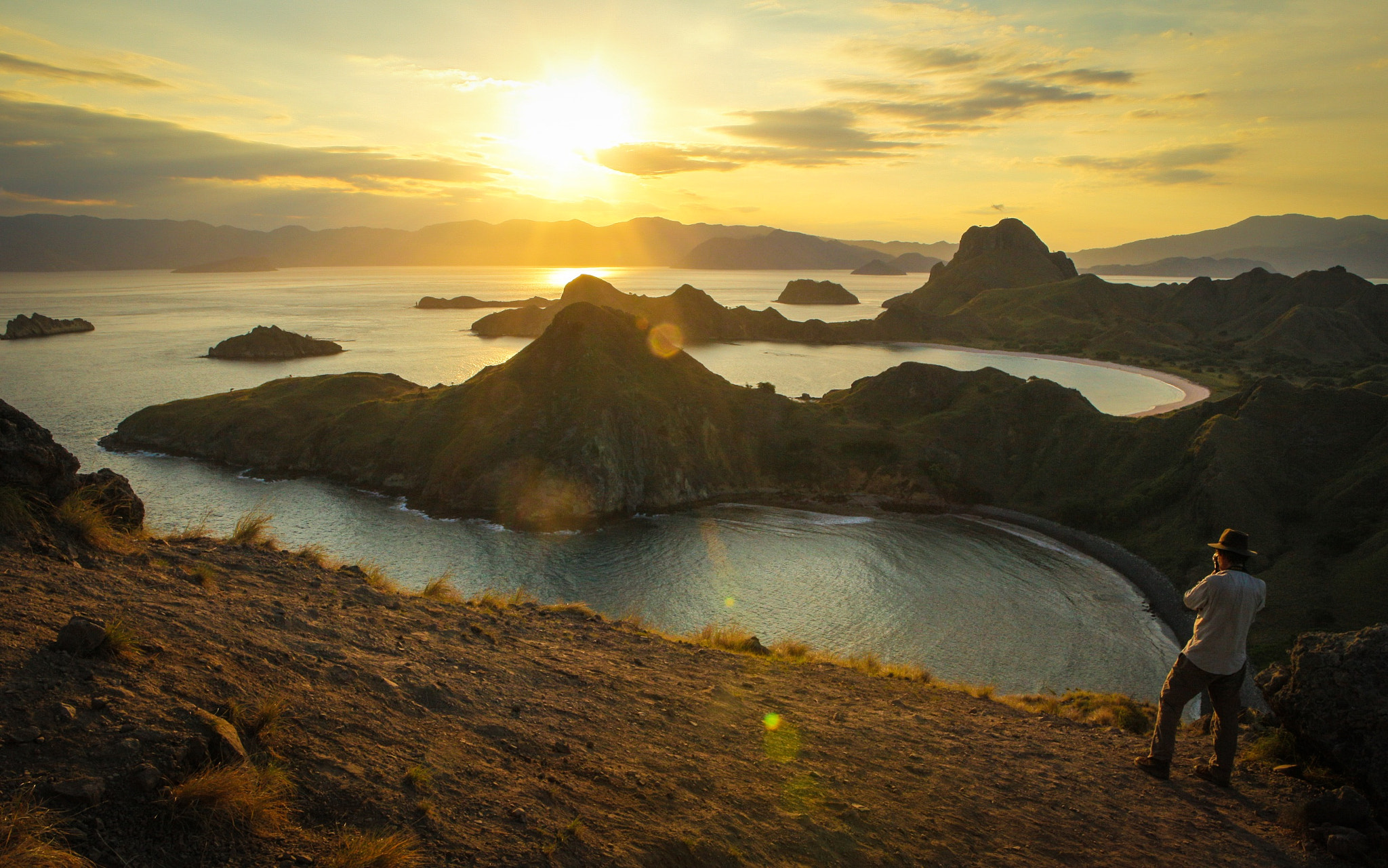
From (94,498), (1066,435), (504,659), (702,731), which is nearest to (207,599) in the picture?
(94,498)

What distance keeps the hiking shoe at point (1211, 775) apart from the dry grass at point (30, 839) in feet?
44.4

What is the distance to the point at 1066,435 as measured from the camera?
6794 cm

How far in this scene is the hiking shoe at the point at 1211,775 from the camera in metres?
10.8

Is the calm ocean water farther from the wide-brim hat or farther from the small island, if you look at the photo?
the small island

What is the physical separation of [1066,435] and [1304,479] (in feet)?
61.4

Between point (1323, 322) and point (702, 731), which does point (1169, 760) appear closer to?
point (702, 731)

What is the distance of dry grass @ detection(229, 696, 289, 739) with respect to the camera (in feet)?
24.7

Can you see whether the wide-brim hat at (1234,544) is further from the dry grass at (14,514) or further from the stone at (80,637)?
the dry grass at (14,514)

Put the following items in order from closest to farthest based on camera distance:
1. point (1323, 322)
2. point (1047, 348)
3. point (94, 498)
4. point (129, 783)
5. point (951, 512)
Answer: point (129, 783)
point (94, 498)
point (951, 512)
point (1323, 322)
point (1047, 348)

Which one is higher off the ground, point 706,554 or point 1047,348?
point 1047,348

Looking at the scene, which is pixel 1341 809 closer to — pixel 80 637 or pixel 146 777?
pixel 146 777

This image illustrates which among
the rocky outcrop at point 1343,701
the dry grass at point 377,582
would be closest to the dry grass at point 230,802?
the dry grass at point 377,582

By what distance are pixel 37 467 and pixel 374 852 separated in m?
9.78

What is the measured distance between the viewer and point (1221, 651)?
10141 mm
